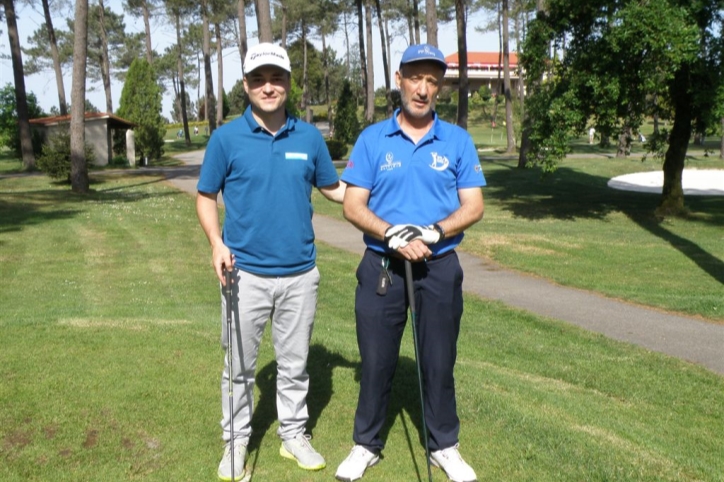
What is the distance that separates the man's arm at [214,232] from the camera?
149 inches

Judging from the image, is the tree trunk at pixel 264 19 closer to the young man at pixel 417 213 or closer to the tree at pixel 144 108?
the young man at pixel 417 213

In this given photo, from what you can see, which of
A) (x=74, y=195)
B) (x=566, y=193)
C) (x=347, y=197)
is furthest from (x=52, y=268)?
(x=566, y=193)

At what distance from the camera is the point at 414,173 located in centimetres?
376

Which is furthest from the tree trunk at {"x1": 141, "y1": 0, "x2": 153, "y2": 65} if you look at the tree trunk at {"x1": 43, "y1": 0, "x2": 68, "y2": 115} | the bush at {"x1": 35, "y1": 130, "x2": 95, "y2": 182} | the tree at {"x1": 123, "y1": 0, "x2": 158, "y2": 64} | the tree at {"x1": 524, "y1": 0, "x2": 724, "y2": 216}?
the tree at {"x1": 524, "y1": 0, "x2": 724, "y2": 216}

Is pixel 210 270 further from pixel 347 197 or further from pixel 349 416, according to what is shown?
pixel 347 197

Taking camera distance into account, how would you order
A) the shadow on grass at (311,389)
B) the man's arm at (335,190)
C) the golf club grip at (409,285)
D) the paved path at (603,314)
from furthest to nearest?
the paved path at (603,314) → the shadow on grass at (311,389) → the man's arm at (335,190) → the golf club grip at (409,285)

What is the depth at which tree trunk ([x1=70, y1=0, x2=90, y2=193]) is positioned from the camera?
2227cm

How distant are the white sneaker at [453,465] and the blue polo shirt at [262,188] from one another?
1.14 meters

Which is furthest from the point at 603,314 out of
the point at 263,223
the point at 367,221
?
the point at 263,223

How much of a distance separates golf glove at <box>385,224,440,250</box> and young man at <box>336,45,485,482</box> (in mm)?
58

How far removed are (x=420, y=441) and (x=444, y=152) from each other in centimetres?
161

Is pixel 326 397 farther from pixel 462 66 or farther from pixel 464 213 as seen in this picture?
pixel 462 66

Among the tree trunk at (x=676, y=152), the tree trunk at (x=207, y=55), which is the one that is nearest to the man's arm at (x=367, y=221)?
the tree trunk at (x=676, y=152)

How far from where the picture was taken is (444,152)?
Result: 12.4 ft
